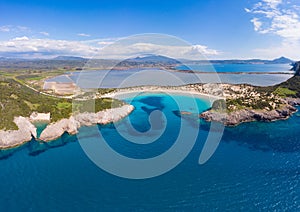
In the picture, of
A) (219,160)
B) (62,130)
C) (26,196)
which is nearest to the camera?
(26,196)

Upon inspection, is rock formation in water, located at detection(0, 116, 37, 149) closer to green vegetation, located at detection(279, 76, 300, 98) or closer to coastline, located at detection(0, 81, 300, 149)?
coastline, located at detection(0, 81, 300, 149)

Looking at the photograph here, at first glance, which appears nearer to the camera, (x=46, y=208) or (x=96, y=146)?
(x=46, y=208)

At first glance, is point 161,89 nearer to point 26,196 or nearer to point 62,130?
point 62,130

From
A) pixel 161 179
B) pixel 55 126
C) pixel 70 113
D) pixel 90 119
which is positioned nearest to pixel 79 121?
pixel 90 119

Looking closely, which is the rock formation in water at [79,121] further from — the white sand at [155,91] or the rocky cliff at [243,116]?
the white sand at [155,91]

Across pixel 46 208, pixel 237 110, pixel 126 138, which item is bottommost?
pixel 46 208

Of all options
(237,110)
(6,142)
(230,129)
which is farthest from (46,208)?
(237,110)
